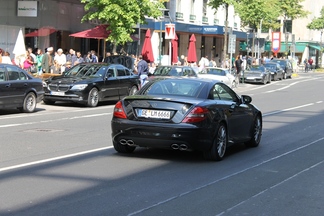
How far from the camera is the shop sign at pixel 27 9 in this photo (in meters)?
31.4

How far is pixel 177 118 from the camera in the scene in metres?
10.6

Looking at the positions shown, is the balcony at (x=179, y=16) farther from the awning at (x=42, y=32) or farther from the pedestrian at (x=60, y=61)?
the pedestrian at (x=60, y=61)

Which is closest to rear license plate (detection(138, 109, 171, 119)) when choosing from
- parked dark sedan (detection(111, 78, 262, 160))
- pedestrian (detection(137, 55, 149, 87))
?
parked dark sedan (detection(111, 78, 262, 160))

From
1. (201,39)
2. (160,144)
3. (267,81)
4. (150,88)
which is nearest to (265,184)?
(160,144)

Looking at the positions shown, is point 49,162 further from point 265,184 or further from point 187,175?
point 265,184

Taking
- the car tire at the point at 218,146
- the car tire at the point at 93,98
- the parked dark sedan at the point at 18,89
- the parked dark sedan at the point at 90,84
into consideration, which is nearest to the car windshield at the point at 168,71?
the parked dark sedan at the point at 90,84

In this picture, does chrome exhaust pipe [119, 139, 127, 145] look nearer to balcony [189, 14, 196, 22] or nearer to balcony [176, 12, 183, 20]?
balcony [176, 12, 183, 20]

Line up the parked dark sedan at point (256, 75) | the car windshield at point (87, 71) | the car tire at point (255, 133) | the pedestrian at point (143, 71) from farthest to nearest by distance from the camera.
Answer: the parked dark sedan at point (256, 75) → the pedestrian at point (143, 71) → the car windshield at point (87, 71) → the car tire at point (255, 133)

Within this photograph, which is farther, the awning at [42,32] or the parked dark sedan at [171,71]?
the awning at [42,32]

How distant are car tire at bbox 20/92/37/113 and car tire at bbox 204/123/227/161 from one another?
9636mm

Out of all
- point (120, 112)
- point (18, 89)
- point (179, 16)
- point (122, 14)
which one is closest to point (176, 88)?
point (120, 112)

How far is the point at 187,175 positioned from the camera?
973 centimetres

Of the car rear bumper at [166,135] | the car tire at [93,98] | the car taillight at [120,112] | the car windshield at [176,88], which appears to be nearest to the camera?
the car rear bumper at [166,135]

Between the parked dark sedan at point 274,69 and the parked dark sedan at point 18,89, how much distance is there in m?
33.2
